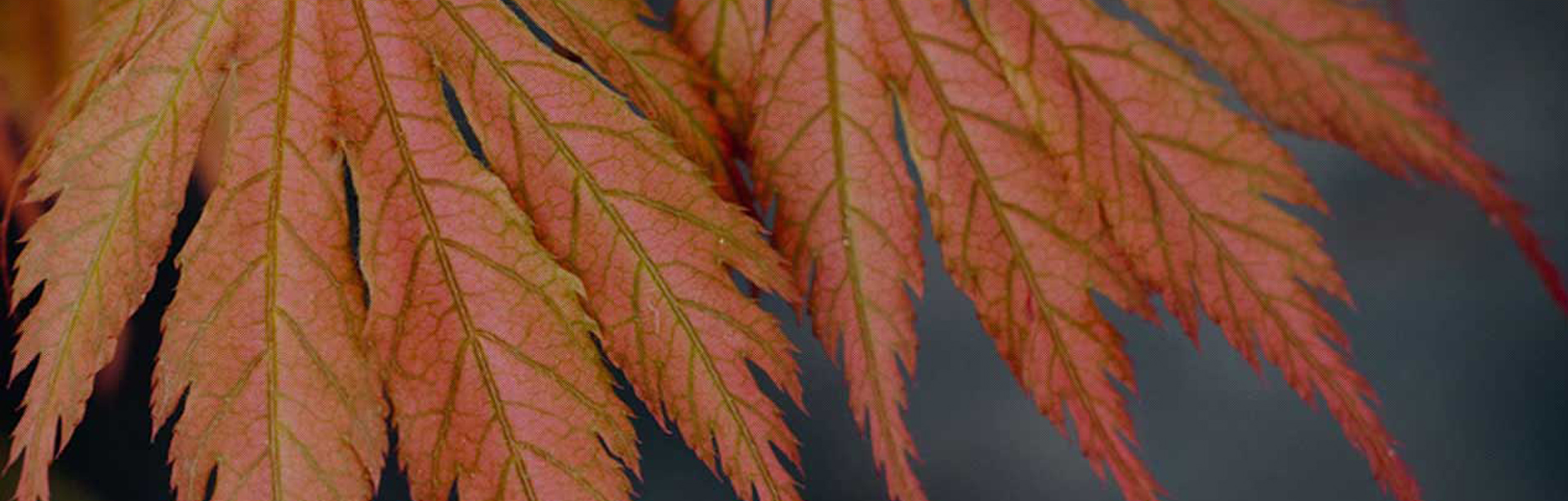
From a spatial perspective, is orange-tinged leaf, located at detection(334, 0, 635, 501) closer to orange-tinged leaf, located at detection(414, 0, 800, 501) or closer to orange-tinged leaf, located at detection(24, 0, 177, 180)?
orange-tinged leaf, located at detection(414, 0, 800, 501)

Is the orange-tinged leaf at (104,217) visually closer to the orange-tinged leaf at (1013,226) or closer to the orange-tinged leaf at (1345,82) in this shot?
the orange-tinged leaf at (1013,226)

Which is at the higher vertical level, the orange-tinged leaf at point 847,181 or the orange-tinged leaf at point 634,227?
the orange-tinged leaf at point 847,181

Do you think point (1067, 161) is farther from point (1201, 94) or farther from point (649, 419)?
point (649, 419)

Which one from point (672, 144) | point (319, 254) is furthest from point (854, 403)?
point (319, 254)

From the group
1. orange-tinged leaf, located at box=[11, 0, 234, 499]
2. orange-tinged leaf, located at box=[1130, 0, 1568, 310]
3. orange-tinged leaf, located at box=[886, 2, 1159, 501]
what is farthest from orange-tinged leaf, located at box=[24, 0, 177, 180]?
orange-tinged leaf, located at box=[1130, 0, 1568, 310]

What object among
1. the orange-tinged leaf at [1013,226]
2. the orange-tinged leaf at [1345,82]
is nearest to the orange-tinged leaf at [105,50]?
the orange-tinged leaf at [1013,226]

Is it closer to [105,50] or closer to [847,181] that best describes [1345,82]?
[847,181]
